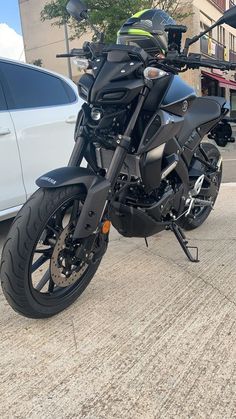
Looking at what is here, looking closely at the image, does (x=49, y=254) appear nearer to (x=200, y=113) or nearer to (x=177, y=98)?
(x=177, y=98)

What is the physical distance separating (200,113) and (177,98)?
839 mm

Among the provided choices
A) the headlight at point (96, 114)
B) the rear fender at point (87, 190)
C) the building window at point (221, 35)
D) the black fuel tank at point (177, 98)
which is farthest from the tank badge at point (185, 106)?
the building window at point (221, 35)

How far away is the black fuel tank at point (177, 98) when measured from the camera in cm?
247

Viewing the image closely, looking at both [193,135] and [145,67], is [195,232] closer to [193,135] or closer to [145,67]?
[193,135]

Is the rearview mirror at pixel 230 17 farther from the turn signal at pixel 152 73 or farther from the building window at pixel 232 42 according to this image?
the building window at pixel 232 42

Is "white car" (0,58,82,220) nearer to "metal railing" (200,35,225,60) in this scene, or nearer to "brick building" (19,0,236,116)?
"brick building" (19,0,236,116)

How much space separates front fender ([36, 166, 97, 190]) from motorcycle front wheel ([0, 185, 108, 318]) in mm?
38

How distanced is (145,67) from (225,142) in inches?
73.8

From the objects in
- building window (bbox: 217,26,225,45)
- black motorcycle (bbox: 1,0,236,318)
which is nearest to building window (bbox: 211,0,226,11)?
building window (bbox: 217,26,225,45)

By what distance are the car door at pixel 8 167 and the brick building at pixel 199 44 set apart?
1946 cm

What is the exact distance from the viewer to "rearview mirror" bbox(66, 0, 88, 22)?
2.59m

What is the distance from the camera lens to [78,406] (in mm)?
1718

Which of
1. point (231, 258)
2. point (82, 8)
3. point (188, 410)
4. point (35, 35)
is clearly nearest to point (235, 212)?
point (231, 258)

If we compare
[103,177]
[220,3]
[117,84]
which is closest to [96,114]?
[117,84]
